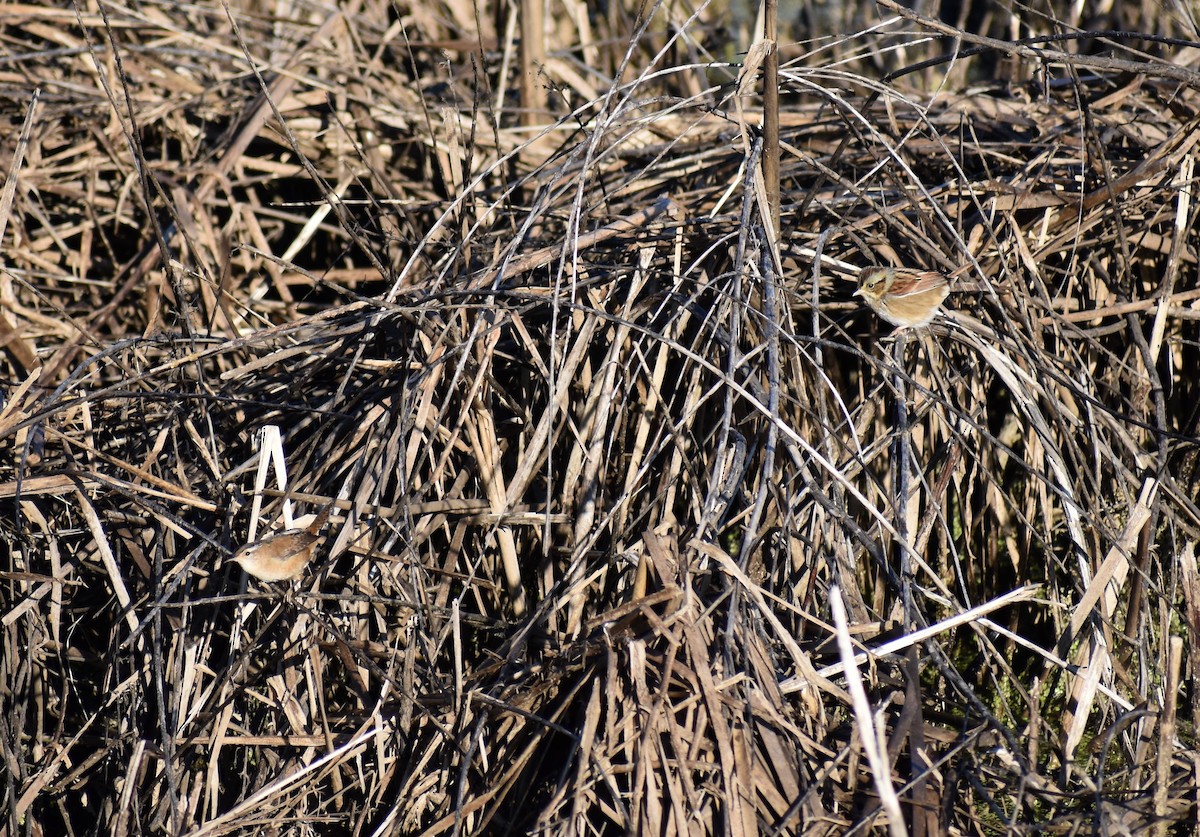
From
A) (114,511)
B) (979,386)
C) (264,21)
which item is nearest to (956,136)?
(979,386)

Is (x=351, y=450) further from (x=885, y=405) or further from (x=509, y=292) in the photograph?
(x=885, y=405)

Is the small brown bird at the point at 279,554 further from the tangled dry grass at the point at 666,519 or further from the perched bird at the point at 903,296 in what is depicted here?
the perched bird at the point at 903,296

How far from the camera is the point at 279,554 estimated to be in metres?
2.08

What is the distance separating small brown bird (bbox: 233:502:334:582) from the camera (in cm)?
206

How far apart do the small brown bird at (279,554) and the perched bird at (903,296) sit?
135 cm

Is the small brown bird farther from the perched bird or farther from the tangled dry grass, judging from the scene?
the perched bird

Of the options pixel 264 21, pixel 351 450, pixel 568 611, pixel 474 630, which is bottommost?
pixel 474 630

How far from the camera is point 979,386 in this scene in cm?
254

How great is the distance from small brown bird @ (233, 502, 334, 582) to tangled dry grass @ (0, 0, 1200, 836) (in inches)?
2.9

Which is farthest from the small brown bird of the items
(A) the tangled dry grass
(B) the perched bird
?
(B) the perched bird

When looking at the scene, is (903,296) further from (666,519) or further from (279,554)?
(279,554)

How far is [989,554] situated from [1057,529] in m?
0.19

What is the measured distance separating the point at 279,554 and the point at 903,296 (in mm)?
1485

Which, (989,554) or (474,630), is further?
(989,554)
